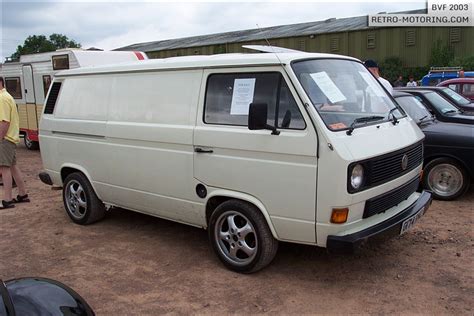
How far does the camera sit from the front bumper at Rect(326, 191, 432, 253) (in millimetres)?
3688

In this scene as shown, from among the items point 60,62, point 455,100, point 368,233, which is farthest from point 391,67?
point 368,233

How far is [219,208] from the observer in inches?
174

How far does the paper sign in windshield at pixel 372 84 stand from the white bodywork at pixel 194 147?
38 cm

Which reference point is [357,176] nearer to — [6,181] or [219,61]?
[219,61]

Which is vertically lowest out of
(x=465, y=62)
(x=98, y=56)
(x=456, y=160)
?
(x=456, y=160)

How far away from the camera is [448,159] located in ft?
21.9

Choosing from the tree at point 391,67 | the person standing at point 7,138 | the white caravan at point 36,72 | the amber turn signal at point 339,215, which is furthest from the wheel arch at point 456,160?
the tree at point 391,67

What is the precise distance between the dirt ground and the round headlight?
0.97 meters

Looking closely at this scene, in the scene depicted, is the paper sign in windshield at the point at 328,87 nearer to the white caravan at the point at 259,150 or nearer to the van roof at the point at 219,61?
the white caravan at the point at 259,150

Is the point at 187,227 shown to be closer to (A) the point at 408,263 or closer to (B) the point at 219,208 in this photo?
(B) the point at 219,208

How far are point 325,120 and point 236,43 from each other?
3642 centimetres

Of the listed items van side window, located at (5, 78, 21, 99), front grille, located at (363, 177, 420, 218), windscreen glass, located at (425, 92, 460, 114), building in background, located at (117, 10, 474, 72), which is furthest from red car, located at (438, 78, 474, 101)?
building in background, located at (117, 10, 474, 72)

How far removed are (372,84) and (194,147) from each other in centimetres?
194

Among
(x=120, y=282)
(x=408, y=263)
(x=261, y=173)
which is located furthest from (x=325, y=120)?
(x=120, y=282)
